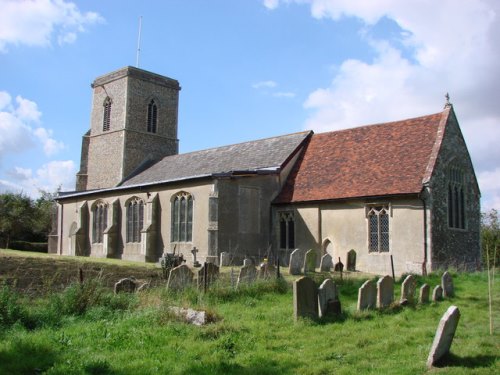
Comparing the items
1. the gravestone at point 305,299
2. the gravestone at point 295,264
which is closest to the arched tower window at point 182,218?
the gravestone at point 295,264

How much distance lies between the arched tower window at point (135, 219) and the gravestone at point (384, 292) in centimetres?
1907

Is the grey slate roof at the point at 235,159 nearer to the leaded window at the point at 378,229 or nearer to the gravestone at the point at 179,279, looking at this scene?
the leaded window at the point at 378,229

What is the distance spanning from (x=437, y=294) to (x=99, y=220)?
933 inches

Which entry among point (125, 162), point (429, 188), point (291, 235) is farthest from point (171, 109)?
point (429, 188)

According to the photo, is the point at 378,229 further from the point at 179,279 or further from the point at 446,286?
the point at 179,279

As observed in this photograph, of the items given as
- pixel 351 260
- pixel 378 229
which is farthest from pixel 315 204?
pixel 351 260

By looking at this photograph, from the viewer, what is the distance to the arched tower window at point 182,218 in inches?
982

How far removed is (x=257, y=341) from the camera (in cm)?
838

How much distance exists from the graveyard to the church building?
248 inches

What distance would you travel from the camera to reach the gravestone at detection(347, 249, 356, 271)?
68.0 ft

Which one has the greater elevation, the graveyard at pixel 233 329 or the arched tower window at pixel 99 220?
the arched tower window at pixel 99 220

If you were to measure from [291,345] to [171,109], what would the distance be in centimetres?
3400

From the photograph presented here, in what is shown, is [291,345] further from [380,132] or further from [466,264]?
[380,132]

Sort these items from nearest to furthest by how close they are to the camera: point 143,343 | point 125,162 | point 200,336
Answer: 1. point 143,343
2. point 200,336
3. point 125,162
